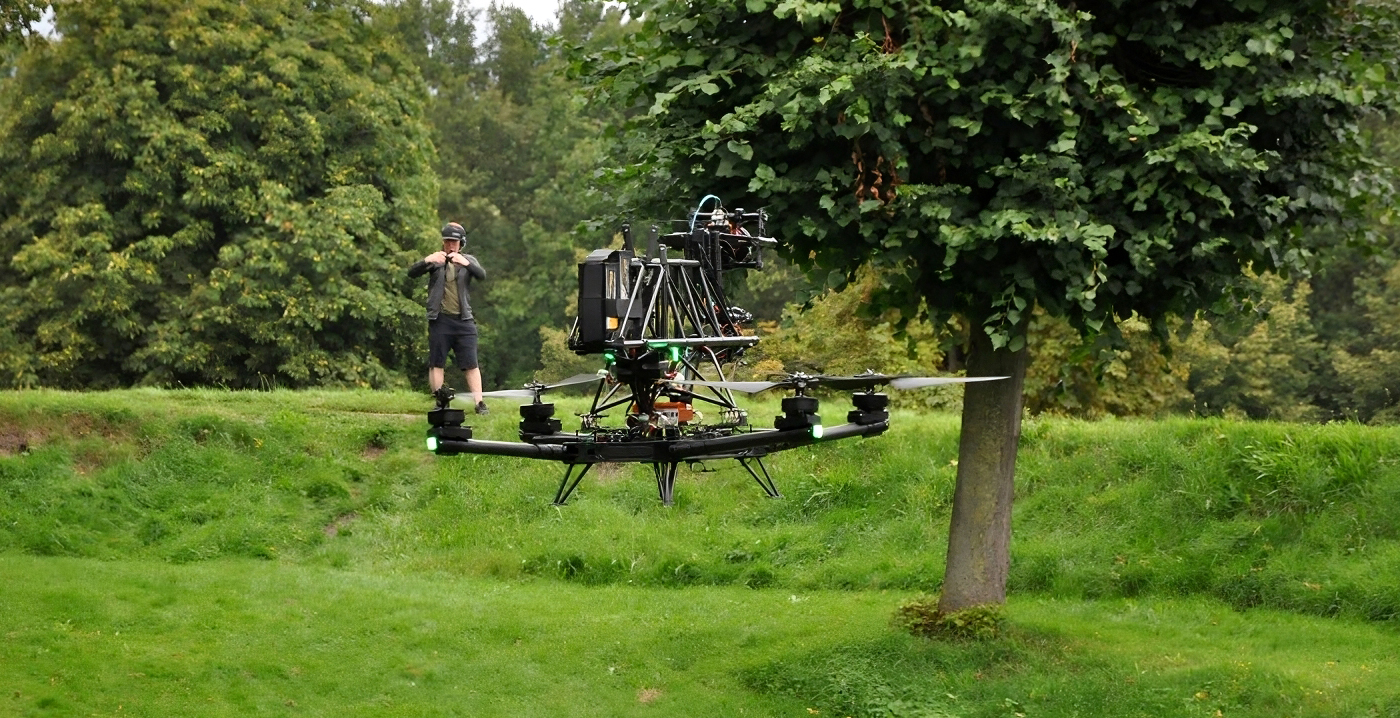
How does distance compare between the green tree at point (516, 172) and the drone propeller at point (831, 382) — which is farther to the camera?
the green tree at point (516, 172)

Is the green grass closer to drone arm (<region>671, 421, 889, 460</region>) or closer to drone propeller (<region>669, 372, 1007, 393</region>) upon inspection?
drone arm (<region>671, 421, 889, 460</region>)

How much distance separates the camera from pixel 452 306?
1556cm

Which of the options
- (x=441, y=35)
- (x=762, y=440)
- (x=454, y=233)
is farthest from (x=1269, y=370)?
(x=441, y=35)

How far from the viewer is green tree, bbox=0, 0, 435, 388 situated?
97.8ft

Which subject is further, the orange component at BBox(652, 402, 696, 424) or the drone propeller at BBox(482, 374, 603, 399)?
the drone propeller at BBox(482, 374, 603, 399)

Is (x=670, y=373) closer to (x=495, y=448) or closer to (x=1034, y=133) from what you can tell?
(x=495, y=448)

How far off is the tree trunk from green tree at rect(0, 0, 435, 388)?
17.1 meters

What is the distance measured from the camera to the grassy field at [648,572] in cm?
1398

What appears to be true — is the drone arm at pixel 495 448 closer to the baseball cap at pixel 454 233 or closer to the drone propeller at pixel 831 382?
the drone propeller at pixel 831 382

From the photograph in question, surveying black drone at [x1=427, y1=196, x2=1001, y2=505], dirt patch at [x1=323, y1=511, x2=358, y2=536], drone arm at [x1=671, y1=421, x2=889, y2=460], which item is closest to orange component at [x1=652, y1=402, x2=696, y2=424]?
black drone at [x1=427, y1=196, x2=1001, y2=505]

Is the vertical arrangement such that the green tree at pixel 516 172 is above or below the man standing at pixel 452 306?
above

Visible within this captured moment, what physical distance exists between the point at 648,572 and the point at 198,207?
17141mm

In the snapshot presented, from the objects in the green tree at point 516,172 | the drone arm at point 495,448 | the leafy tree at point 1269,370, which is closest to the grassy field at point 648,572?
the drone arm at point 495,448

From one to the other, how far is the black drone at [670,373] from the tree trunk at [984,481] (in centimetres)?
329
